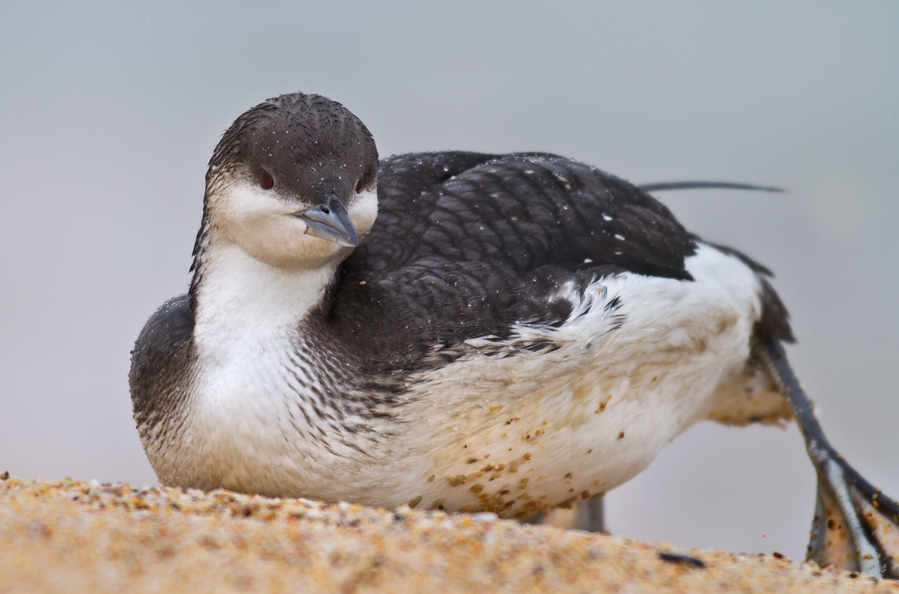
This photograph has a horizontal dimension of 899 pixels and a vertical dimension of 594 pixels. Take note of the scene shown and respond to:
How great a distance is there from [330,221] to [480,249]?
65 cm

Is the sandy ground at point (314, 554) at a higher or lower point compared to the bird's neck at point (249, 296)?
lower

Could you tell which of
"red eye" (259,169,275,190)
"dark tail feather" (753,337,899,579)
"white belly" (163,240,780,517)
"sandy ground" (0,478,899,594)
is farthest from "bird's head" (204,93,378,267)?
"dark tail feather" (753,337,899,579)

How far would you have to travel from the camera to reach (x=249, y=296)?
2.77 meters

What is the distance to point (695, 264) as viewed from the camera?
354 cm

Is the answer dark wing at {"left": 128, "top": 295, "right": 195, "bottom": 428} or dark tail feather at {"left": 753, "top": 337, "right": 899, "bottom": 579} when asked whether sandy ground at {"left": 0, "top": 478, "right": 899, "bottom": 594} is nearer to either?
dark wing at {"left": 128, "top": 295, "right": 195, "bottom": 428}

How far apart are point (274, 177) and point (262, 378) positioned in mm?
557

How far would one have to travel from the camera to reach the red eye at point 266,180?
2607 millimetres

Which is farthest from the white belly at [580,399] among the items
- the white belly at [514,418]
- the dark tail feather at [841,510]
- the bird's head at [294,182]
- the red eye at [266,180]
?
the red eye at [266,180]

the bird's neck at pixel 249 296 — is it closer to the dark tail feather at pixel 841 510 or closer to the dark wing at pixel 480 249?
the dark wing at pixel 480 249

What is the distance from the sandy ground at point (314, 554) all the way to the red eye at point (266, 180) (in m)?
0.84

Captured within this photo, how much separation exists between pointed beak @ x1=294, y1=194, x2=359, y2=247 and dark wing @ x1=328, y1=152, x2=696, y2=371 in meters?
0.37

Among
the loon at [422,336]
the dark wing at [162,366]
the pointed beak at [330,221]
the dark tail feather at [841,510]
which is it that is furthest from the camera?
the dark tail feather at [841,510]

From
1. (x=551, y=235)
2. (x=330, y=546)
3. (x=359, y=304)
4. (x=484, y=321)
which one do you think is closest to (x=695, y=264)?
(x=551, y=235)

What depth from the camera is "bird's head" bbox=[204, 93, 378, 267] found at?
8.41 ft
